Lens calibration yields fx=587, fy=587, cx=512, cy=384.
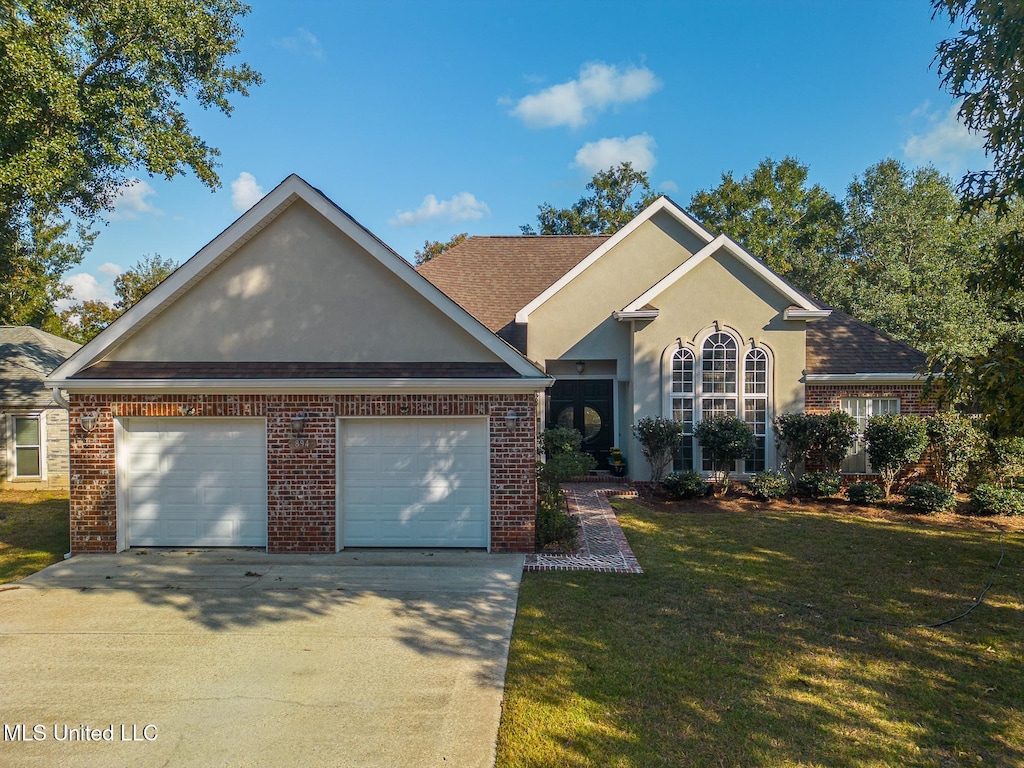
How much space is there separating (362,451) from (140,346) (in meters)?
3.81

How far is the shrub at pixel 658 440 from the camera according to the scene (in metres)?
13.2

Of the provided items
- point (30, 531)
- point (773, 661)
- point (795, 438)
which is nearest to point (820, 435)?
point (795, 438)

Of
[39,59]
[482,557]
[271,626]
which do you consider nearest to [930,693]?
[482,557]

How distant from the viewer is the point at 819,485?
496 inches

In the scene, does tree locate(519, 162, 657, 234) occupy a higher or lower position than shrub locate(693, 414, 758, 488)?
higher

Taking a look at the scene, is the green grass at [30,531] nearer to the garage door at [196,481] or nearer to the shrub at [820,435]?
the garage door at [196,481]

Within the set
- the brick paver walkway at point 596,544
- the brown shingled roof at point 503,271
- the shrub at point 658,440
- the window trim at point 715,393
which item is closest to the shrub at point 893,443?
the window trim at point 715,393

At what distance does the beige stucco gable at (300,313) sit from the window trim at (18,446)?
10.2 meters

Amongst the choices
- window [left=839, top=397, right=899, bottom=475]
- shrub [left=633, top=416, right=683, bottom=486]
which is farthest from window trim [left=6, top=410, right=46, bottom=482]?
window [left=839, top=397, right=899, bottom=475]

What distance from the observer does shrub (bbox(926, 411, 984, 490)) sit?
12.5m

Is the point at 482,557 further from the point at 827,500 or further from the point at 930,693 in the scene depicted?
the point at 827,500

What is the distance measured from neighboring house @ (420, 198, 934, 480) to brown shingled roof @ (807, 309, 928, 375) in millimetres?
30

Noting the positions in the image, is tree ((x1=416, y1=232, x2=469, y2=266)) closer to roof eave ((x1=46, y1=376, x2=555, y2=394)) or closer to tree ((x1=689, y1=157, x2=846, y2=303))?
tree ((x1=689, y1=157, x2=846, y2=303))

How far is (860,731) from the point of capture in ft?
14.2
